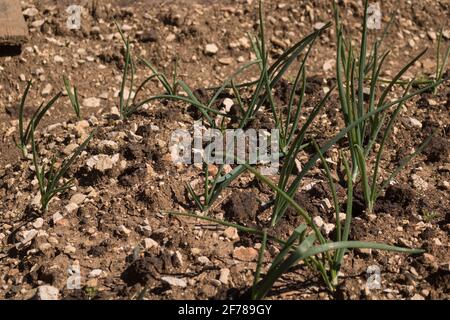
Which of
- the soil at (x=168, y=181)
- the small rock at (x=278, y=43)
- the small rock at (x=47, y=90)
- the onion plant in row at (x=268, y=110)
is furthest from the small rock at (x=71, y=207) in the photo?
the small rock at (x=278, y=43)

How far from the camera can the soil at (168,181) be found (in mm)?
2154

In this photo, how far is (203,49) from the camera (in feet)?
11.1

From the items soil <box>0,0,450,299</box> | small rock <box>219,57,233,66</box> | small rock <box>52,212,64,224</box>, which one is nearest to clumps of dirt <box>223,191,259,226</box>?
soil <box>0,0,450,299</box>

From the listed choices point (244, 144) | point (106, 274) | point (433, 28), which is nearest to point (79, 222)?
point (106, 274)

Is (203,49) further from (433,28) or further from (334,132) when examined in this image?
(433,28)

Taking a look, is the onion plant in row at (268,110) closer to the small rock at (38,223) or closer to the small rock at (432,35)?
the small rock at (38,223)

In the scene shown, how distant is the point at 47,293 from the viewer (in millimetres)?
2100

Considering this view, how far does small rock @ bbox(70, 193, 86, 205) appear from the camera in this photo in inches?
96.1

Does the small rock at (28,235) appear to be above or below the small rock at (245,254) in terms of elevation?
above

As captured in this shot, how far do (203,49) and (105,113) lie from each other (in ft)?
2.16

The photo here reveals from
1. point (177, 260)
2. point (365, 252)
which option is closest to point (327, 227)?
point (365, 252)

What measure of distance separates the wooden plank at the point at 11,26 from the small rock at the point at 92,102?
429 millimetres
